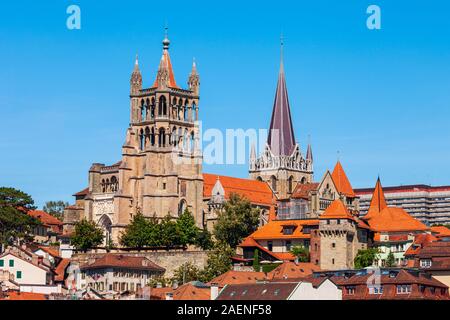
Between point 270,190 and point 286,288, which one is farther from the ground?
point 270,190

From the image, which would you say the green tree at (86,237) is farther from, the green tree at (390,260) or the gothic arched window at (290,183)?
the gothic arched window at (290,183)

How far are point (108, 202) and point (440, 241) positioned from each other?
48.1 m

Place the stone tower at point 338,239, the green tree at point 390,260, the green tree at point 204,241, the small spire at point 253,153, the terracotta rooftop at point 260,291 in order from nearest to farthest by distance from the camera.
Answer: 1. the terracotta rooftop at point 260,291
2. the green tree at point 390,260
3. the stone tower at point 338,239
4. the green tree at point 204,241
5. the small spire at point 253,153

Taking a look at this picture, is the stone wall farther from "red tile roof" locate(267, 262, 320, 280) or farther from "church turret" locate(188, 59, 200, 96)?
"church turret" locate(188, 59, 200, 96)

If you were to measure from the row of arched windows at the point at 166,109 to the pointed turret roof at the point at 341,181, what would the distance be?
18.8m

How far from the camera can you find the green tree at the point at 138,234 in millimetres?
128750

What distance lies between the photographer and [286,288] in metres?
81.4

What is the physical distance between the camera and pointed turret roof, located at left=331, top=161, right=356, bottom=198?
14912 centimetres

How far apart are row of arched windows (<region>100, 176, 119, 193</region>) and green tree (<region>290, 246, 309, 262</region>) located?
31813 mm

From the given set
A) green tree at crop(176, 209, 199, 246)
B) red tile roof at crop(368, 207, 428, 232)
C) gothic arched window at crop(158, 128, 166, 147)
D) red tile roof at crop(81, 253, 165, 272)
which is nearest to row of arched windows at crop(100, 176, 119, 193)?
gothic arched window at crop(158, 128, 166, 147)

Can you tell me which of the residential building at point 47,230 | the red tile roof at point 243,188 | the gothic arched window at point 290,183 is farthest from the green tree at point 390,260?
the gothic arched window at point 290,183

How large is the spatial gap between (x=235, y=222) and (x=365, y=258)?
21.1m
